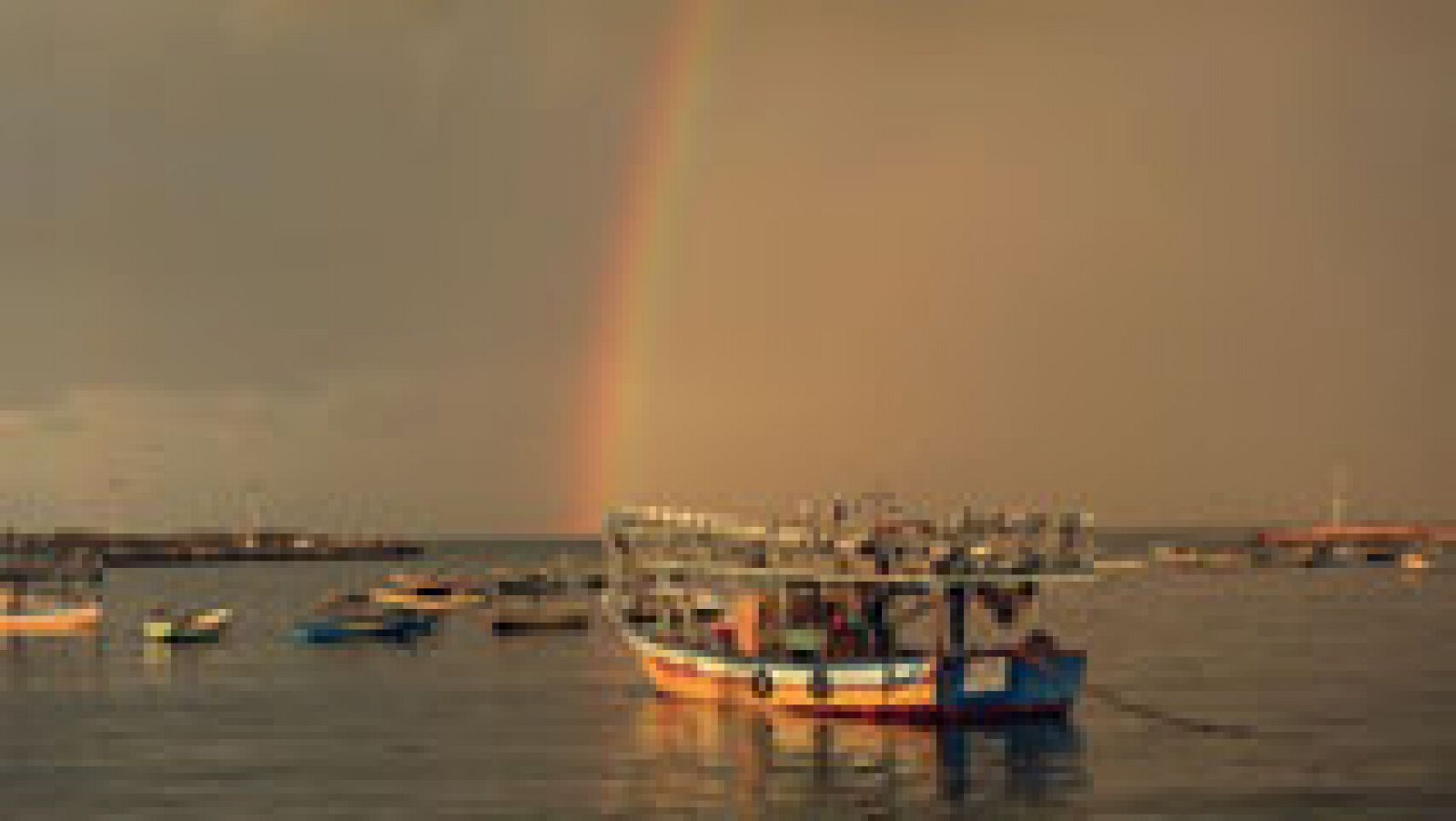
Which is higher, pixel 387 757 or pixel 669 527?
pixel 669 527

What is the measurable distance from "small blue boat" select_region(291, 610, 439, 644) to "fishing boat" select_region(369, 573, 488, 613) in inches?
997

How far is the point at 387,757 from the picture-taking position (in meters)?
71.1

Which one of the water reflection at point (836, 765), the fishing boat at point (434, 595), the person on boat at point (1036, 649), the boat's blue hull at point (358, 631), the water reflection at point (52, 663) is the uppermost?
the person on boat at point (1036, 649)

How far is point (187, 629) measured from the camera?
13662cm

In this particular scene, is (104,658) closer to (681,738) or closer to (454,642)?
(454,642)

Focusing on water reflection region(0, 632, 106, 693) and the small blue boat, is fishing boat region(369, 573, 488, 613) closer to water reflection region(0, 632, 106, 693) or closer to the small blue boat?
the small blue boat

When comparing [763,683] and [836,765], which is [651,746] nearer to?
[763,683]

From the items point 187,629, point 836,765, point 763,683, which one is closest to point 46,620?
point 187,629

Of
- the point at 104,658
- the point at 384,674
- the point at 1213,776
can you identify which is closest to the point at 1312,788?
the point at 1213,776

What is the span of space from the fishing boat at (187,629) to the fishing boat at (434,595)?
28.9m

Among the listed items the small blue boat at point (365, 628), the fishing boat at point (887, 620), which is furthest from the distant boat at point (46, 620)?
the fishing boat at point (887, 620)

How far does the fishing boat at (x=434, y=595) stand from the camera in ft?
559

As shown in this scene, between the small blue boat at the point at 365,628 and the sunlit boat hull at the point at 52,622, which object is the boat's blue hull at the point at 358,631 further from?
the sunlit boat hull at the point at 52,622

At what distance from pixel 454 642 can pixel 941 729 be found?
219ft
